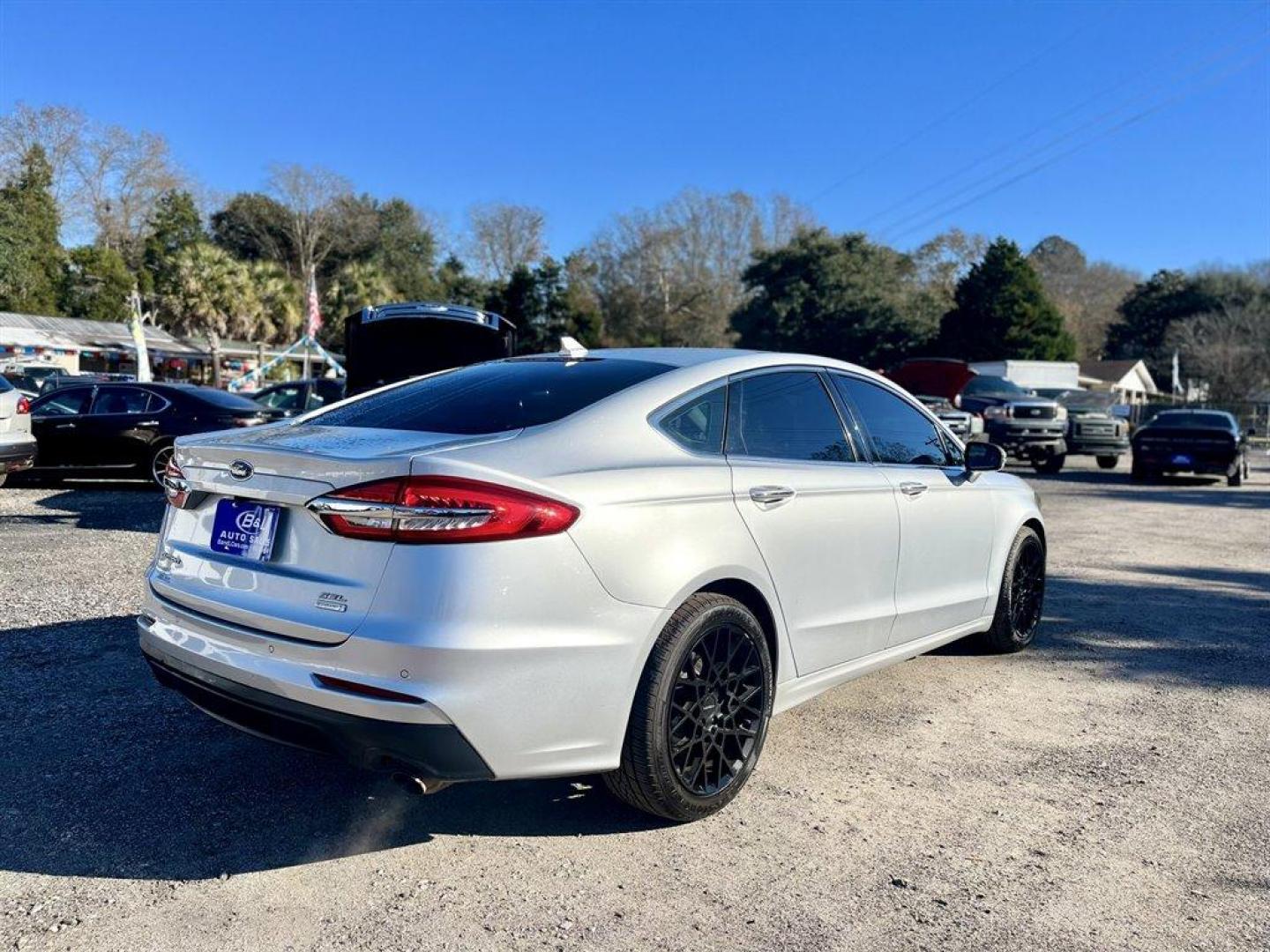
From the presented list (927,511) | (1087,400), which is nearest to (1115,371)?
(1087,400)

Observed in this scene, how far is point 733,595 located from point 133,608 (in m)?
4.28

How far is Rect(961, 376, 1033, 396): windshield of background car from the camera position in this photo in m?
22.9

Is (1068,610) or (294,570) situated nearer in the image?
(294,570)

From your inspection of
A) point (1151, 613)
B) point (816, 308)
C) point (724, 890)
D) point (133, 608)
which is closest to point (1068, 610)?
point (1151, 613)

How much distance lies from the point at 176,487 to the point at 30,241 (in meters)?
57.5

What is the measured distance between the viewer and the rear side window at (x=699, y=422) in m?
3.53

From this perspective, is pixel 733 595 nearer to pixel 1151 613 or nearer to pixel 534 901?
pixel 534 901

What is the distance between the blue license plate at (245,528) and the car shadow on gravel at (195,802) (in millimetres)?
893

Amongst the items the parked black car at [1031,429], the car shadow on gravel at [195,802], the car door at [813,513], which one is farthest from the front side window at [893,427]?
the parked black car at [1031,429]

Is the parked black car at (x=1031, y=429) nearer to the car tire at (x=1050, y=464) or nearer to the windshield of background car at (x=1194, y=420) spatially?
the car tire at (x=1050, y=464)

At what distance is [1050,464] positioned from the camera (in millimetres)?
20125

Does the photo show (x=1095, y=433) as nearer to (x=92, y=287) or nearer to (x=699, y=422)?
(x=699, y=422)

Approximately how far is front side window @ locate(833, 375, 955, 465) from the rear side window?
939 mm

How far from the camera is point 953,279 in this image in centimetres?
6444
